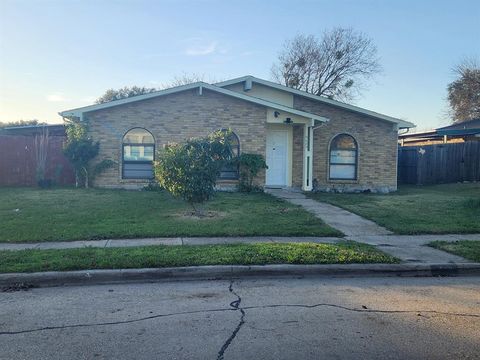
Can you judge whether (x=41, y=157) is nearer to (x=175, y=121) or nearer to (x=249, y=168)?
(x=175, y=121)

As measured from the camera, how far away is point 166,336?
422 centimetres

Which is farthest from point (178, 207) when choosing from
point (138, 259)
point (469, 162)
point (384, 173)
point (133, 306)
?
point (469, 162)

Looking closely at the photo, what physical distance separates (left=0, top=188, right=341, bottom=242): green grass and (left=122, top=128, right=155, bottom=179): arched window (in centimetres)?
241

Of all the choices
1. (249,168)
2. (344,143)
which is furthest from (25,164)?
(344,143)

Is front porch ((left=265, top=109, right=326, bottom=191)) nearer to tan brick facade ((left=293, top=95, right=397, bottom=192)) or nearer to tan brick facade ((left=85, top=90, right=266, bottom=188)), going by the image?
tan brick facade ((left=293, top=95, right=397, bottom=192))

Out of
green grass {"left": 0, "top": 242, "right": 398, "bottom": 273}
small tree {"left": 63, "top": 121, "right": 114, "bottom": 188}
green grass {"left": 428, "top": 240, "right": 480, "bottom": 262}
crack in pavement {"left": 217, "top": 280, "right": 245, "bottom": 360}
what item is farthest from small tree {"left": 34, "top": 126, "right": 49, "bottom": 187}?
green grass {"left": 428, "top": 240, "right": 480, "bottom": 262}

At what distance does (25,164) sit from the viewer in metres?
17.9

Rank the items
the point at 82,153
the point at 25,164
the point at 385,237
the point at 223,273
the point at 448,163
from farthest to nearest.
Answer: the point at 448,163 → the point at 25,164 → the point at 82,153 → the point at 385,237 → the point at 223,273

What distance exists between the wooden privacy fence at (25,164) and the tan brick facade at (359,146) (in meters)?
9.29

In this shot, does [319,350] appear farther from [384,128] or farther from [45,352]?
[384,128]

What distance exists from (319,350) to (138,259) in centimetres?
357

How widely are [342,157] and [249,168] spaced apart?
14.8 feet

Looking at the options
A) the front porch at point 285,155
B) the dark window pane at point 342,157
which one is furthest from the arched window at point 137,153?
the dark window pane at point 342,157

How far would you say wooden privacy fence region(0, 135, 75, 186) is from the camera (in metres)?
17.9
